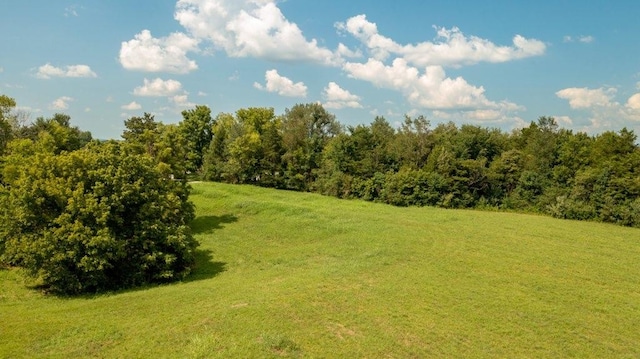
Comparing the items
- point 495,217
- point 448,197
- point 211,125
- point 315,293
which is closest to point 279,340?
point 315,293

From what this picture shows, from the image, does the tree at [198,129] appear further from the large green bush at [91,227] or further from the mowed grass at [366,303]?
the large green bush at [91,227]

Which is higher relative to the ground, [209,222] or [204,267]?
[209,222]

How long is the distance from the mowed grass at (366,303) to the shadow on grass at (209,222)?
3819 millimetres

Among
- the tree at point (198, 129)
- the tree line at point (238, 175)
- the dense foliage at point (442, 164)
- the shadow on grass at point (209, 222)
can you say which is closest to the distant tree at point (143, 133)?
the tree line at point (238, 175)

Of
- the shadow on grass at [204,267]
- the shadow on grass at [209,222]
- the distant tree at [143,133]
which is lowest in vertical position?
the shadow on grass at [204,267]

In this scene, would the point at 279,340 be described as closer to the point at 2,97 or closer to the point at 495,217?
the point at 495,217

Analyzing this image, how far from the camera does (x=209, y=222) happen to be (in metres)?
43.1

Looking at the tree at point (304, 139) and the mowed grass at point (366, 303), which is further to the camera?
the tree at point (304, 139)

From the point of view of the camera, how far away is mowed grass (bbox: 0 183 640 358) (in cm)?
1484

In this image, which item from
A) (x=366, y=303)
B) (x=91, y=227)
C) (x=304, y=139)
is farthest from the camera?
(x=304, y=139)

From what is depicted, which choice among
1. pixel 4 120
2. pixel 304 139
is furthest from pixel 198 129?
pixel 4 120

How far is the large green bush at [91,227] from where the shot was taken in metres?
22.8

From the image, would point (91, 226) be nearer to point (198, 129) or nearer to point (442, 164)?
point (442, 164)

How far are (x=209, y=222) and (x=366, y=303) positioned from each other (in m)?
27.9
